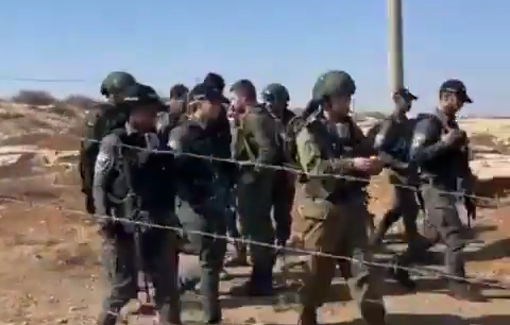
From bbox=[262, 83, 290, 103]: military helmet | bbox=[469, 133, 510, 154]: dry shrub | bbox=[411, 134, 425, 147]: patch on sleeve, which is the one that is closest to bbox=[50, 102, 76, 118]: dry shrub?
bbox=[469, 133, 510, 154]: dry shrub

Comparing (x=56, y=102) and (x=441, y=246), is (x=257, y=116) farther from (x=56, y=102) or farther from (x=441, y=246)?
(x=56, y=102)

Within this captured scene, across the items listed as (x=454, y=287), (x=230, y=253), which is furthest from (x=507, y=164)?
(x=454, y=287)

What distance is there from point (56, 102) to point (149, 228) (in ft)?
72.4

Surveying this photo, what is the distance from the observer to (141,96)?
5.57 m

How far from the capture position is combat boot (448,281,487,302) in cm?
712

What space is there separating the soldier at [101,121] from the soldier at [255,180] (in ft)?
3.40

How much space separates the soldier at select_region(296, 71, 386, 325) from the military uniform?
1172 millimetres

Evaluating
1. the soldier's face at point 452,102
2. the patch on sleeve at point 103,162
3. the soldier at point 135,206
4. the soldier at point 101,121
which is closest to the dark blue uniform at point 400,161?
the soldier's face at point 452,102

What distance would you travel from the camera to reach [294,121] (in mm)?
5906

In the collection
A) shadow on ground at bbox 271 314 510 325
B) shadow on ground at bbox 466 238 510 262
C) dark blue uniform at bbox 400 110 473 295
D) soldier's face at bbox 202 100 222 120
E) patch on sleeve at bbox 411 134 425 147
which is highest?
soldier's face at bbox 202 100 222 120

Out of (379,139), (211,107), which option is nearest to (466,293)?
(379,139)

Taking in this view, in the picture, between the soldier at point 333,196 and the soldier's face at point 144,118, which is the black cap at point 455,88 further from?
the soldier's face at point 144,118

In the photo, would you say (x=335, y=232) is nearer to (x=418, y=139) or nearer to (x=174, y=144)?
(x=174, y=144)

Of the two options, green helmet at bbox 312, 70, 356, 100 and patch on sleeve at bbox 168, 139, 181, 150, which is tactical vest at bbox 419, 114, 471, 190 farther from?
patch on sleeve at bbox 168, 139, 181, 150
